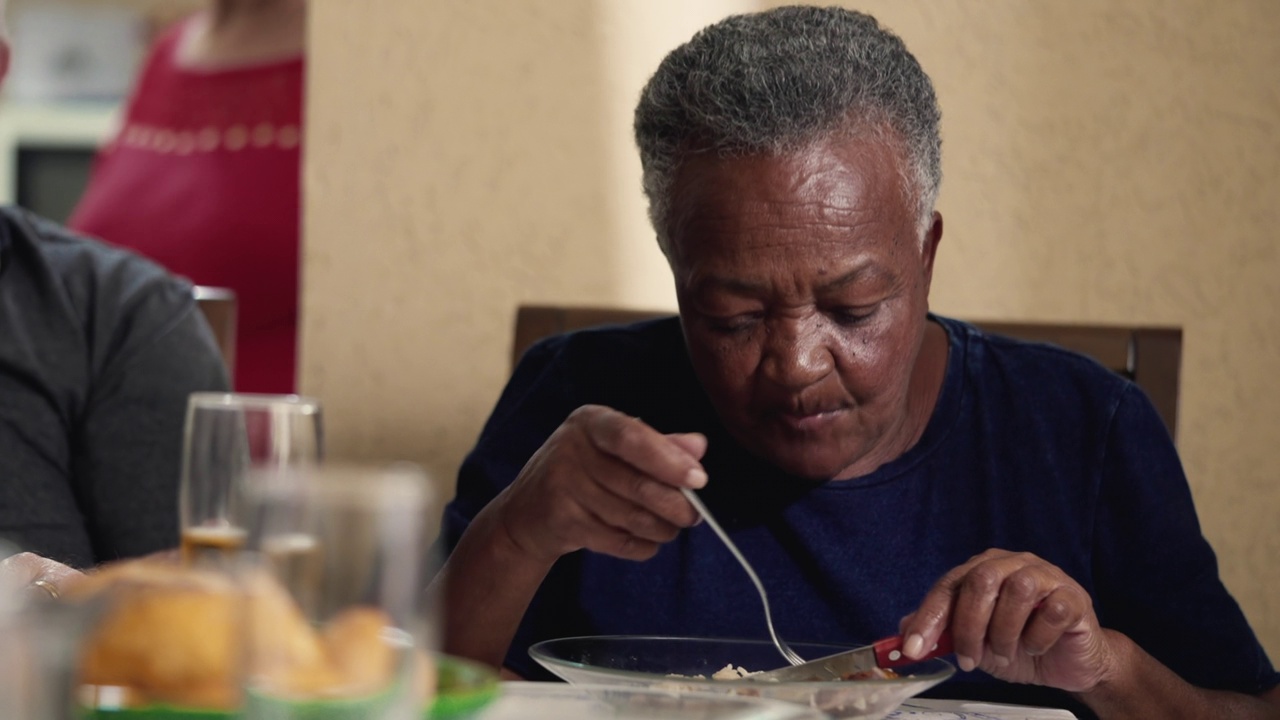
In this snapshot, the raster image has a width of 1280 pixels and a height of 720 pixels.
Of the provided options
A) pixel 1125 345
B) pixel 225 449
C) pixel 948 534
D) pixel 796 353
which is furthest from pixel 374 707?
pixel 1125 345

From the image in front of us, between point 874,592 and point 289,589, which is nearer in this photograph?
point 289,589

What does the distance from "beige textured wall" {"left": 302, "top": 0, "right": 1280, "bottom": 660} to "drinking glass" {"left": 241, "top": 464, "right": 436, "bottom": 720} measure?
4.73ft

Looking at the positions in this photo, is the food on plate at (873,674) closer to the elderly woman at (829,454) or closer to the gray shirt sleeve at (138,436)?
the elderly woman at (829,454)

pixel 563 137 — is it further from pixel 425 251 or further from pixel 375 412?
pixel 375 412

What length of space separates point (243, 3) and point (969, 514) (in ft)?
6.40

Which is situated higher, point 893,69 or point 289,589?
point 893,69

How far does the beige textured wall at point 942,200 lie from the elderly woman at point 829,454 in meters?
0.53

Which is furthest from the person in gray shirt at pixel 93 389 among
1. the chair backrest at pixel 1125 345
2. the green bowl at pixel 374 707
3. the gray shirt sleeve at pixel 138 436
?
the green bowl at pixel 374 707

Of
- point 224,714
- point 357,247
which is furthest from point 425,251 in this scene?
point 224,714

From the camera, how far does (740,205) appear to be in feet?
3.70

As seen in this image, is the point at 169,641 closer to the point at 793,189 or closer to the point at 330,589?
the point at 330,589

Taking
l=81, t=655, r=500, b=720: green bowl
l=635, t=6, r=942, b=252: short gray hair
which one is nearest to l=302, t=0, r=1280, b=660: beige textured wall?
l=635, t=6, r=942, b=252: short gray hair

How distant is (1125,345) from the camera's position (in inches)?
58.5

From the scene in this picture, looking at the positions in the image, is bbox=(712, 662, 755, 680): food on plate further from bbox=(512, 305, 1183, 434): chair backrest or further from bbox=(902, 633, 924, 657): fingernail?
bbox=(512, 305, 1183, 434): chair backrest
